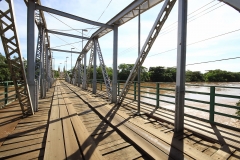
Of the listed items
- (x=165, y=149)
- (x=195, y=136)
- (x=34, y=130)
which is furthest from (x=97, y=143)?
(x=195, y=136)

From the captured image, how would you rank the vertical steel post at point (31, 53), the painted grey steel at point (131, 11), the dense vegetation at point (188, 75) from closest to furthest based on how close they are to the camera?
the vertical steel post at point (31, 53) → the painted grey steel at point (131, 11) → the dense vegetation at point (188, 75)

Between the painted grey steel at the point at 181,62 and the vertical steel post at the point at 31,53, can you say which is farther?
the vertical steel post at the point at 31,53

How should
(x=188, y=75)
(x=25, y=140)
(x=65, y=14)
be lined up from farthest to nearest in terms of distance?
(x=188, y=75) < (x=65, y=14) < (x=25, y=140)

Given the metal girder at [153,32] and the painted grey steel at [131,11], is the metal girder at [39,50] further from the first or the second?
the metal girder at [153,32]

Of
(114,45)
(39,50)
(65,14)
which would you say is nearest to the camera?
(65,14)

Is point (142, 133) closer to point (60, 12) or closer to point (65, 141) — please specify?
point (65, 141)

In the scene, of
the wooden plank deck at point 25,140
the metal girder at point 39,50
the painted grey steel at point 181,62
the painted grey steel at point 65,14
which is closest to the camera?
the wooden plank deck at point 25,140

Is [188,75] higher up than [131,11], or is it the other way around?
[131,11]

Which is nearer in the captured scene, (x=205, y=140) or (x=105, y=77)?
(x=205, y=140)

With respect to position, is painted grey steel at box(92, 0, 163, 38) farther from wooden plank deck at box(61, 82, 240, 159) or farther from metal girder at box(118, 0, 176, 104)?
wooden plank deck at box(61, 82, 240, 159)

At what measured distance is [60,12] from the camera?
20.3 feet

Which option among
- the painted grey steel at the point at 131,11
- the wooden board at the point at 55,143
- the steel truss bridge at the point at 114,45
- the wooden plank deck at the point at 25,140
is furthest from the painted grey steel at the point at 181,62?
the wooden plank deck at the point at 25,140

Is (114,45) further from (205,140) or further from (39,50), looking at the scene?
(205,140)

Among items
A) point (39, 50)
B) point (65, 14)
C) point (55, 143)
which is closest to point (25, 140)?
point (55, 143)
